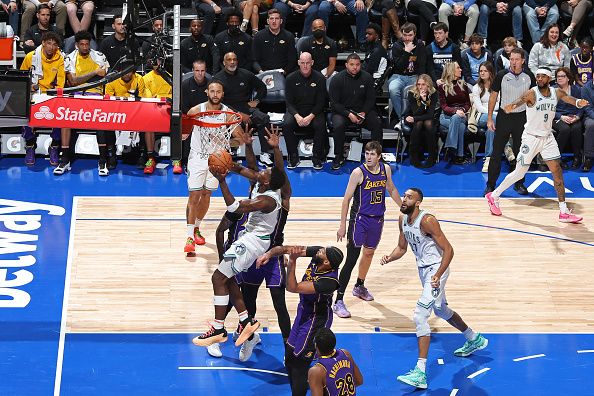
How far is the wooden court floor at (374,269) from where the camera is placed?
14055 mm

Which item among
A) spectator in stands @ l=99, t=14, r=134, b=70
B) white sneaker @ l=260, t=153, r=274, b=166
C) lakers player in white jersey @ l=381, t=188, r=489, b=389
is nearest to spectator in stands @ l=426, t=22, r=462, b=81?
white sneaker @ l=260, t=153, r=274, b=166

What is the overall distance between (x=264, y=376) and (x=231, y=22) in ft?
30.0

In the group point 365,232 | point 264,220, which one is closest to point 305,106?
point 365,232

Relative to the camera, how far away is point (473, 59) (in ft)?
67.2

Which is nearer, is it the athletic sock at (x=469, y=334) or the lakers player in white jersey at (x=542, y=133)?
the athletic sock at (x=469, y=334)

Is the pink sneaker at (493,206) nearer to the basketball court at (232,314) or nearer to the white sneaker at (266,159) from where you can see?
the basketball court at (232,314)

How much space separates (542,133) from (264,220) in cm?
614

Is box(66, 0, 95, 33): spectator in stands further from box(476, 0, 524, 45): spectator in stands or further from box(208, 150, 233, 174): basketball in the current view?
box(208, 150, 233, 174): basketball

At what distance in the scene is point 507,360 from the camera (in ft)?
43.0

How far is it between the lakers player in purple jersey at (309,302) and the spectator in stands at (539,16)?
1155 cm

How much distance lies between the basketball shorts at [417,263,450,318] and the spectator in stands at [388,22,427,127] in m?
7.68

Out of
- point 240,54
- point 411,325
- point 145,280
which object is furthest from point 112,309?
point 240,54

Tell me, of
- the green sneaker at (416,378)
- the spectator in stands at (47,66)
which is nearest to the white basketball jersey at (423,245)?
the green sneaker at (416,378)

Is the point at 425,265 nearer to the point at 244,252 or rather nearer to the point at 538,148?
the point at 244,252
